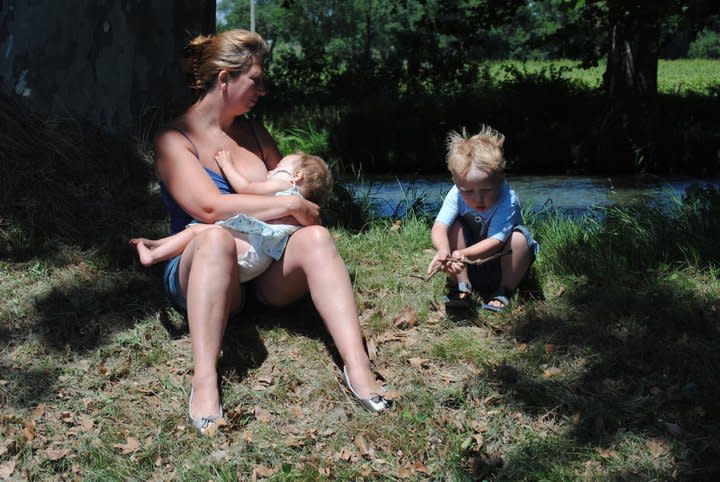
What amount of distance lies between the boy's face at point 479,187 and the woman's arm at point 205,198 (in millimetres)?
692

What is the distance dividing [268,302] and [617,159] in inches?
268

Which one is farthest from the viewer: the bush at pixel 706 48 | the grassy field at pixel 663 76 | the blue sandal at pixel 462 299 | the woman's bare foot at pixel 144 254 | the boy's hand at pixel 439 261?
the bush at pixel 706 48

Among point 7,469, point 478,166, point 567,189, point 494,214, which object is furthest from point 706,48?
point 7,469

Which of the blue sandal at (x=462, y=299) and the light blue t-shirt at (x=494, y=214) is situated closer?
the light blue t-shirt at (x=494, y=214)

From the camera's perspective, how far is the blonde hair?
371 centimetres

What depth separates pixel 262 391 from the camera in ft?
11.7

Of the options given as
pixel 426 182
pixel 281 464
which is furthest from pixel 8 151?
pixel 426 182

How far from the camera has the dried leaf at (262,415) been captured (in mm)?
3383

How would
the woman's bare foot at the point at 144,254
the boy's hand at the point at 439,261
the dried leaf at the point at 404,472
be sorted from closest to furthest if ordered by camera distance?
the dried leaf at the point at 404,472, the woman's bare foot at the point at 144,254, the boy's hand at the point at 439,261

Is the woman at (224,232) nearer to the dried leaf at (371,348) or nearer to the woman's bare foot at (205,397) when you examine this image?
the woman's bare foot at (205,397)

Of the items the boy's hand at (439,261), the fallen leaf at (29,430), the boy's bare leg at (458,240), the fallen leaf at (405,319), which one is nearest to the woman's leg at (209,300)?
the fallen leaf at (29,430)

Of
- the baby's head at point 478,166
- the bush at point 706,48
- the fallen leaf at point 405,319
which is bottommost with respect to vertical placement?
the bush at point 706,48

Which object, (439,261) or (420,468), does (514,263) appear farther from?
(420,468)

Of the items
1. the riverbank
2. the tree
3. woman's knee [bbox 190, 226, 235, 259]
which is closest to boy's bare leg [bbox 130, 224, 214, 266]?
woman's knee [bbox 190, 226, 235, 259]
